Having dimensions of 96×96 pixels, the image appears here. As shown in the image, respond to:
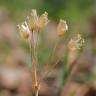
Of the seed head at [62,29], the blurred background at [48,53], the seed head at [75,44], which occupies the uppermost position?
the blurred background at [48,53]

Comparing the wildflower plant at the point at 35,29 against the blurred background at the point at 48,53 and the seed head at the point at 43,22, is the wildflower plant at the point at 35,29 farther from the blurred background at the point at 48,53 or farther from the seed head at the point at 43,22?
the blurred background at the point at 48,53

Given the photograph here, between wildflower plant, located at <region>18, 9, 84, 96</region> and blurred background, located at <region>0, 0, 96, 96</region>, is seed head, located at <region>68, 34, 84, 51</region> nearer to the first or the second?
wildflower plant, located at <region>18, 9, 84, 96</region>

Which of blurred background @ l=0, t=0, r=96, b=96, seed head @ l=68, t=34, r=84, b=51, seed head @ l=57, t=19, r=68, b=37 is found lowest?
seed head @ l=68, t=34, r=84, b=51

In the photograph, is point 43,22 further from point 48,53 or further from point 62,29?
point 48,53

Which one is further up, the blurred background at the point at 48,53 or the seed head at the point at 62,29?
the blurred background at the point at 48,53

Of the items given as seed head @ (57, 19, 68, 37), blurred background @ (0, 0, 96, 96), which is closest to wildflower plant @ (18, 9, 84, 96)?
seed head @ (57, 19, 68, 37)

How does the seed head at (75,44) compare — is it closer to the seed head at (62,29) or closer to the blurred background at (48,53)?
the seed head at (62,29)

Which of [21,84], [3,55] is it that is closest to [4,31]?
[3,55]

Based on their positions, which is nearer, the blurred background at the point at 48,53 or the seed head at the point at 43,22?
the seed head at the point at 43,22

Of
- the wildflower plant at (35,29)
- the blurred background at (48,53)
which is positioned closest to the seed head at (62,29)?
the wildflower plant at (35,29)
